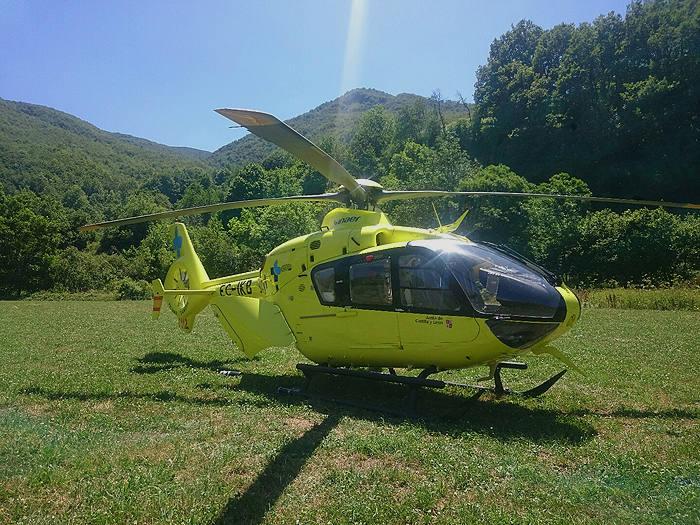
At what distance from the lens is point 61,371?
→ 10242mm

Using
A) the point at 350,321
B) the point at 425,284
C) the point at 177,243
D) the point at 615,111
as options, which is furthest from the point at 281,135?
the point at 615,111

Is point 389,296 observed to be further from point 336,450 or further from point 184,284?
point 184,284

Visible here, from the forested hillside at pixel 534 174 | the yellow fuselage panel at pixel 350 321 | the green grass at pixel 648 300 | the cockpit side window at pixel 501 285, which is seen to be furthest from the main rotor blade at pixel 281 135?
the forested hillside at pixel 534 174

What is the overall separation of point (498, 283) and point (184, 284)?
8.35 meters

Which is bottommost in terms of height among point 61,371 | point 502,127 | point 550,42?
point 61,371

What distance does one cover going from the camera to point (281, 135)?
18.1ft

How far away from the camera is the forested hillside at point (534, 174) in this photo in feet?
113

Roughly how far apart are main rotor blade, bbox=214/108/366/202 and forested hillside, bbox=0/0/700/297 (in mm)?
25495

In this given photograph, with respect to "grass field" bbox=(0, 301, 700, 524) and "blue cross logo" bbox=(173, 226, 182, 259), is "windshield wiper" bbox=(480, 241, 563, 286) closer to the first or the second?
"grass field" bbox=(0, 301, 700, 524)

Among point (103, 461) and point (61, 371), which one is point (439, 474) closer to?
point (103, 461)

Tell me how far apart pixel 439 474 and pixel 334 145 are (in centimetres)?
8269

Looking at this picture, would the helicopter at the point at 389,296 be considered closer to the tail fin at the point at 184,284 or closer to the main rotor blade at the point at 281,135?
the main rotor blade at the point at 281,135

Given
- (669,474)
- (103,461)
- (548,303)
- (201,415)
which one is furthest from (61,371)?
(669,474)

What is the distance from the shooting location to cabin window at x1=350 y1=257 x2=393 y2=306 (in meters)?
7.20
